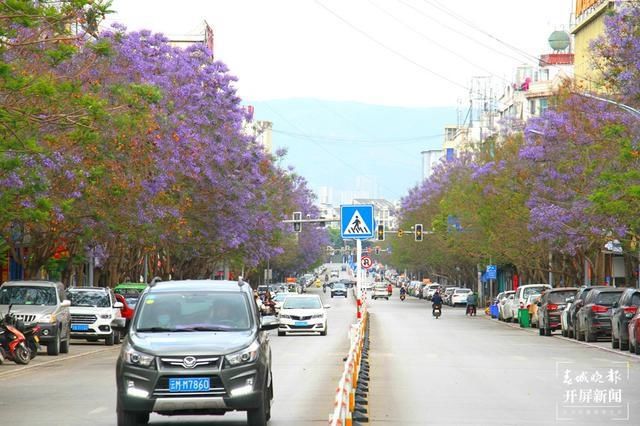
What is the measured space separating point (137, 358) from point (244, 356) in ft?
3.91

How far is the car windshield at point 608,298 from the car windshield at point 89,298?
1475 centimetres

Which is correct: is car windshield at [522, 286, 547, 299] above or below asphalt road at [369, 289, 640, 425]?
above

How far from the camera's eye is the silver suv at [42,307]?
35.5 meters

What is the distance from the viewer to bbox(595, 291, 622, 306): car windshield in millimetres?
43031

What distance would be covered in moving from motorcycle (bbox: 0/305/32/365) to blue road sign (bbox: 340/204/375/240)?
296 inches

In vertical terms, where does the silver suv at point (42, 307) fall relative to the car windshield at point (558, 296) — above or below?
below

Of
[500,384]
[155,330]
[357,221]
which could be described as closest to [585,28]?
[357,221]

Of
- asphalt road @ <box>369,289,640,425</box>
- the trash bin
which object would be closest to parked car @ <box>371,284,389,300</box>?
the trash bin

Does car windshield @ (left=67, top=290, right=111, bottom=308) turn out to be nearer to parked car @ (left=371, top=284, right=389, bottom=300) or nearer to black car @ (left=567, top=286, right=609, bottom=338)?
black car @ (left=567, top=286, right=609, bottom=338)

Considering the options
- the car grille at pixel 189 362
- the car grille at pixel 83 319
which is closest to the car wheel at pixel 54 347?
the car grille at pixel 83 319

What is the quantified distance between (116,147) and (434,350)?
37.1 ft

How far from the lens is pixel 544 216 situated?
54156 mm

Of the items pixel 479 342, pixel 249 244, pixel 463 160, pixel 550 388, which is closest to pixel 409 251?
pixel 463 160

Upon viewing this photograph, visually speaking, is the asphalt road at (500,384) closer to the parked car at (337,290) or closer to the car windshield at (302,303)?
the car windshield at (302,303)
